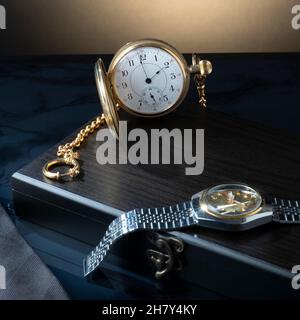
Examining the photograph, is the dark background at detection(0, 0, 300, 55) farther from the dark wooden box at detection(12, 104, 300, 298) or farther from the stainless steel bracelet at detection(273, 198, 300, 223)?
the stainless steel bracelet at detection(273, 198, 300, 223)

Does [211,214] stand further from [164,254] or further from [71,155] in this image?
[71,155]

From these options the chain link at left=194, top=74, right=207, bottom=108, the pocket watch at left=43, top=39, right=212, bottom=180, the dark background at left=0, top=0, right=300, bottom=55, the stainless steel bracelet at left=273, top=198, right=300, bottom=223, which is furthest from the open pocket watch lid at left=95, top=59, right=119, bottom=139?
the dark background at left=0, top=0, right=300, bottom=55

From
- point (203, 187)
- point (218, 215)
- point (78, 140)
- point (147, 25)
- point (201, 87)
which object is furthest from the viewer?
point (147, 25)

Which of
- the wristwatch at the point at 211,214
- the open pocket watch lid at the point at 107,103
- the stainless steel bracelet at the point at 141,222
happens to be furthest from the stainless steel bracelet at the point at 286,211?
the open pocket watch lid at the point at 107,103

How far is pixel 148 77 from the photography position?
72.3 inches

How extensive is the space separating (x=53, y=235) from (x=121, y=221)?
183mm

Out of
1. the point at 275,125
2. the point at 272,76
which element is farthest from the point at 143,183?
the point at 272,76

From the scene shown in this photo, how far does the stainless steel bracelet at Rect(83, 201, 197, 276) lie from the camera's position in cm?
157

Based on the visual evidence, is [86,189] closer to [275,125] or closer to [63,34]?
[275,125]

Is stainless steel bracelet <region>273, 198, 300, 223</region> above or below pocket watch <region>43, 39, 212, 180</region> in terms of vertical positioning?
below

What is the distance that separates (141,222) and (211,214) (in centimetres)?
13

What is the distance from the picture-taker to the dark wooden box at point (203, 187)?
A: 4.93 ft

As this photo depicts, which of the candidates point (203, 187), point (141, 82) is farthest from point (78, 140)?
point (203, 187)

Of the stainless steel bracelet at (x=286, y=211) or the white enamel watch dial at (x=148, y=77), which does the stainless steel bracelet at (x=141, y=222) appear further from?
the white enamel watch dial at (x=148, y=77)
